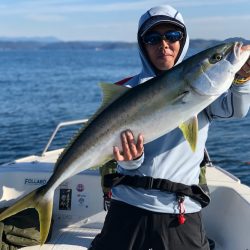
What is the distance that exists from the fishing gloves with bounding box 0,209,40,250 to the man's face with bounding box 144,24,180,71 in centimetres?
326

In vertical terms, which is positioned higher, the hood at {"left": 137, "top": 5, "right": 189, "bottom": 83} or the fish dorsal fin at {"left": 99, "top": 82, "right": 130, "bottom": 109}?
the hood at {"left": 137, "top": 5, "right": 189, "bottom": 83}

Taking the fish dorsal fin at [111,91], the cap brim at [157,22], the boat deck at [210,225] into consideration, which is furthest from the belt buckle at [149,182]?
the boat deck at [210,225]

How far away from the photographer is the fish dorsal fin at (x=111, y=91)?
3.33 metres

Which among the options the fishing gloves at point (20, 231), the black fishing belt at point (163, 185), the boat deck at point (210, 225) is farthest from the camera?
the fishing gloves at point (20, 231)

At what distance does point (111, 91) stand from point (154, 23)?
65 centimetres

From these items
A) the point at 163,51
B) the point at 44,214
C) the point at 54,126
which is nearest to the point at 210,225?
the point at 44,214

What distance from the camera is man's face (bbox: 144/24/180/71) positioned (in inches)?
135

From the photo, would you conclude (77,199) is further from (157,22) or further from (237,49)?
(237,49)

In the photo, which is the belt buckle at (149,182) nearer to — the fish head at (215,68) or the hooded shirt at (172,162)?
the hooded shirt at (172,162)

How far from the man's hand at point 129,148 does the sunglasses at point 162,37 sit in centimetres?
76

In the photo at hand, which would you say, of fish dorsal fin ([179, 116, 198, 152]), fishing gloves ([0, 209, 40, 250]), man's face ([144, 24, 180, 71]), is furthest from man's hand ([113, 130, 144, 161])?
fishing gloves ([0, 209, 40, 250])

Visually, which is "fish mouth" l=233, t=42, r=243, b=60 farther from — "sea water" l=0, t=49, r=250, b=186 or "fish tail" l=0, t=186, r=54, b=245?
"sea water" l=0, t=49, r=250, b=186

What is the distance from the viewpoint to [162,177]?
328 centimetres

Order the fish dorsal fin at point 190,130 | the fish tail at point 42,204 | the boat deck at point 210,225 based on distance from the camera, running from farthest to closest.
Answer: the boat deck at point 210,225 → the fish tail at point 42,204 → the fish dorsal fin at point 190,130
